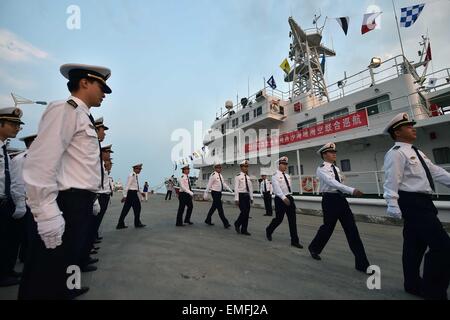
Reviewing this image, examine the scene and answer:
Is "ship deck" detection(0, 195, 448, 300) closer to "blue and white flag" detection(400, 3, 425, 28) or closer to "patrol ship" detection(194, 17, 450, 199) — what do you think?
"patrol ship" detection(194, 17, 450, 199)

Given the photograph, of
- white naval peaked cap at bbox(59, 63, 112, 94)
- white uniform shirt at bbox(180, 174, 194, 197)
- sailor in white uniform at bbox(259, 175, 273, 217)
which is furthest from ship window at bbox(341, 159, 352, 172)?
white naval peaked cap at bbox(59, 63, 112, 94)

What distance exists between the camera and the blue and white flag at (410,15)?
405 inches

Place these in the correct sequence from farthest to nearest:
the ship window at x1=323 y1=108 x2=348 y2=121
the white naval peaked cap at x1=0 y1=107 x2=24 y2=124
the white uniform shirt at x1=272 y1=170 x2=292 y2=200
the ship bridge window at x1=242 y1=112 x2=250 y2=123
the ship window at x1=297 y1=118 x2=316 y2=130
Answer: the ship bridge window at x1=242 y1=112 x2=250 y2=123
the ship window at x1=297 y1=118 x2=316 y2=130
the ship window at x1=323 y1=108 x2=348 y2=121
the white uniform shirt at x1=272 y1=170 x2=292 y2=200
the white naval peaked cap at x1=0 y1=107 x2=24 y2=124

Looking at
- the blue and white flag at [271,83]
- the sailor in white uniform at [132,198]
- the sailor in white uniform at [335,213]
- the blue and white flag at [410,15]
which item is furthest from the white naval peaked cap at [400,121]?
the blue and white flag at [271,83]

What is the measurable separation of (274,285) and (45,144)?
2818 millimetres

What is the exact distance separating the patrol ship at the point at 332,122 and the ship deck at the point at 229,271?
647 centimetres

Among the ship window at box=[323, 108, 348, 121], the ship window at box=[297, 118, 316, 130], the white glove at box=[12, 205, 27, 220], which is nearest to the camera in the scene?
the white glove at box=[12, 205, 27, 220]

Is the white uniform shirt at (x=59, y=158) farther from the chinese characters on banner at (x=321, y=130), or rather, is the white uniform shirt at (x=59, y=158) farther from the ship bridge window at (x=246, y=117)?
the ship bridge window at (x=246, y=117)

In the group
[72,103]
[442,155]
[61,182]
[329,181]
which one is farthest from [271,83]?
[61,182]

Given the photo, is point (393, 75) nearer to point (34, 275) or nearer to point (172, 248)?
point (172, 248)

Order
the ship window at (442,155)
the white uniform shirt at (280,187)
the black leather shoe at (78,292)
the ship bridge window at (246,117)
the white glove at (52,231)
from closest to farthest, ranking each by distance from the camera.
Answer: the white glove at (52,231), the black leather shoe at (78,292), the white uniform shirt at (280,187), the ship window at (442,155), the ship bridge window at (246,117)

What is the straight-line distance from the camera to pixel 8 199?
3061 millimetres

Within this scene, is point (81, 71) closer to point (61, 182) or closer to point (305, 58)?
point (61, 182)

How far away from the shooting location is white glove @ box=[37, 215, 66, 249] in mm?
1264
